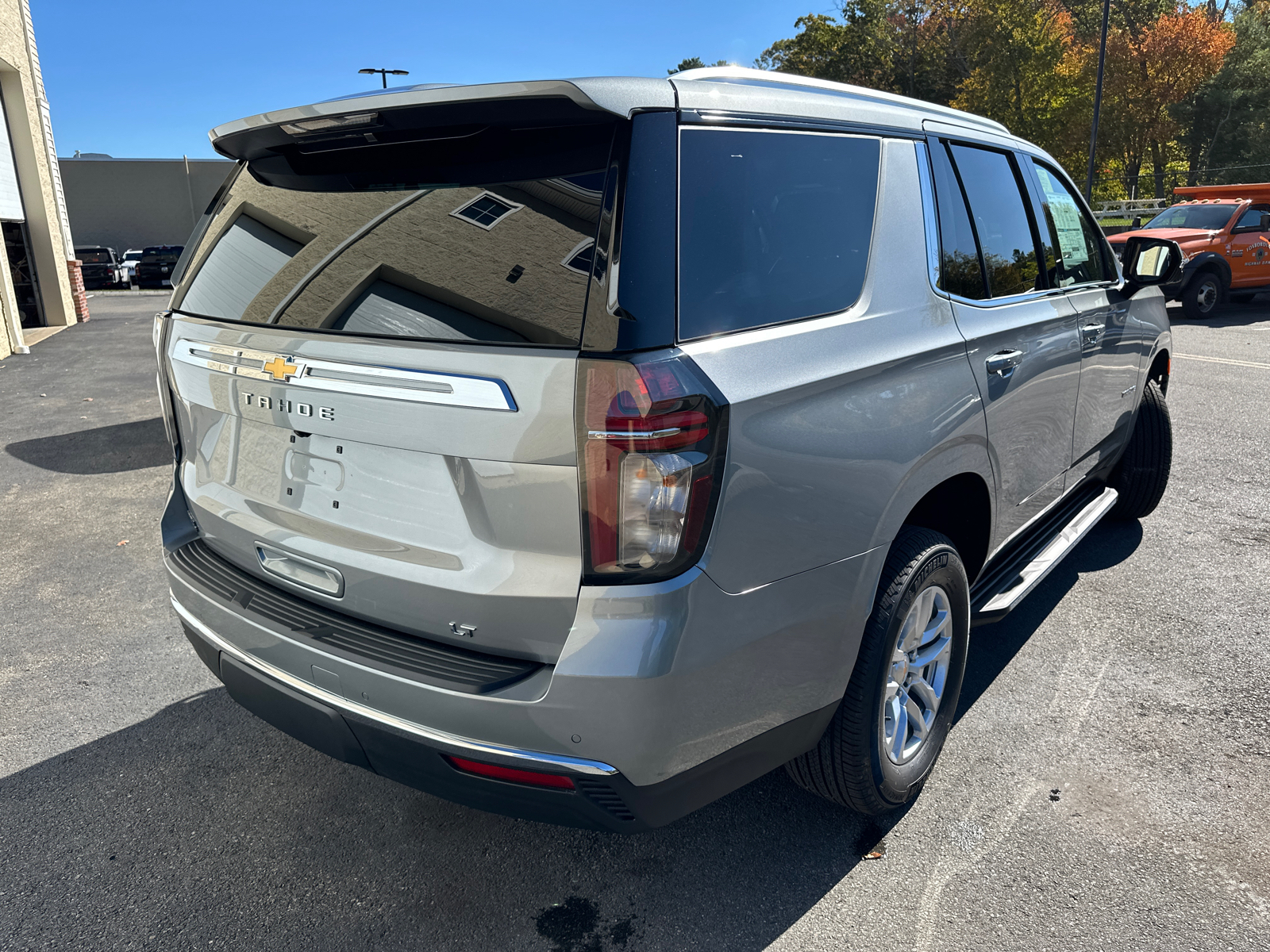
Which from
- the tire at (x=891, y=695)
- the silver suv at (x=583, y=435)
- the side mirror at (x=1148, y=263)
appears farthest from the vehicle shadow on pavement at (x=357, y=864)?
the side mirror at (x=1148, y=263)

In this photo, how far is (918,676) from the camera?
271 centimetres

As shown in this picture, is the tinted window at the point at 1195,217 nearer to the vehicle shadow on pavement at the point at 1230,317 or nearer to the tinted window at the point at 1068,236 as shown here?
the vehicle shadow on pavement at the point at 1230,317

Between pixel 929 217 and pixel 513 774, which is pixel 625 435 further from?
pixel 929 217

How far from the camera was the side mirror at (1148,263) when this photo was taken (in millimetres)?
4230

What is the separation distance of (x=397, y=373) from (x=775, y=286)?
0.87 m

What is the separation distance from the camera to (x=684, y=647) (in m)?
1.81

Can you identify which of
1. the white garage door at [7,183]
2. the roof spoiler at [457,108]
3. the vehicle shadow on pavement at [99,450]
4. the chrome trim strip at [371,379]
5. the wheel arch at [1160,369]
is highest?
the white garage door at [7,183]

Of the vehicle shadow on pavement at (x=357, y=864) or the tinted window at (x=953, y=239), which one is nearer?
the vehicle shadow on pavement at (x=357, y=864)

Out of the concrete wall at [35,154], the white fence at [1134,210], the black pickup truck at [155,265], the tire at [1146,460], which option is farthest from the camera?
the black pickup truck at [155,265]

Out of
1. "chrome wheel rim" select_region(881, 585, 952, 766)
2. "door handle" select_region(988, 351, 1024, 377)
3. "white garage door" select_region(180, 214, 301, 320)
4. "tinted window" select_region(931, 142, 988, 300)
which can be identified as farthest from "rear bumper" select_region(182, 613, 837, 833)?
"tinted window" select_region(931, 142, 988, 300)

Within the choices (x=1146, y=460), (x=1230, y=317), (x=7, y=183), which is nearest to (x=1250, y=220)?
(x=1230, y=317)

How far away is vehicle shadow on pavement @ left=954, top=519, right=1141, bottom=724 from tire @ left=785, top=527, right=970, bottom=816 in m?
0.55

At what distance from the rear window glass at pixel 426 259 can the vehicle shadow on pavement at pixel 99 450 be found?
194 inches

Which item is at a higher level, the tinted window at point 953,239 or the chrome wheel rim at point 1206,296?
the tinted window at point 953,239
